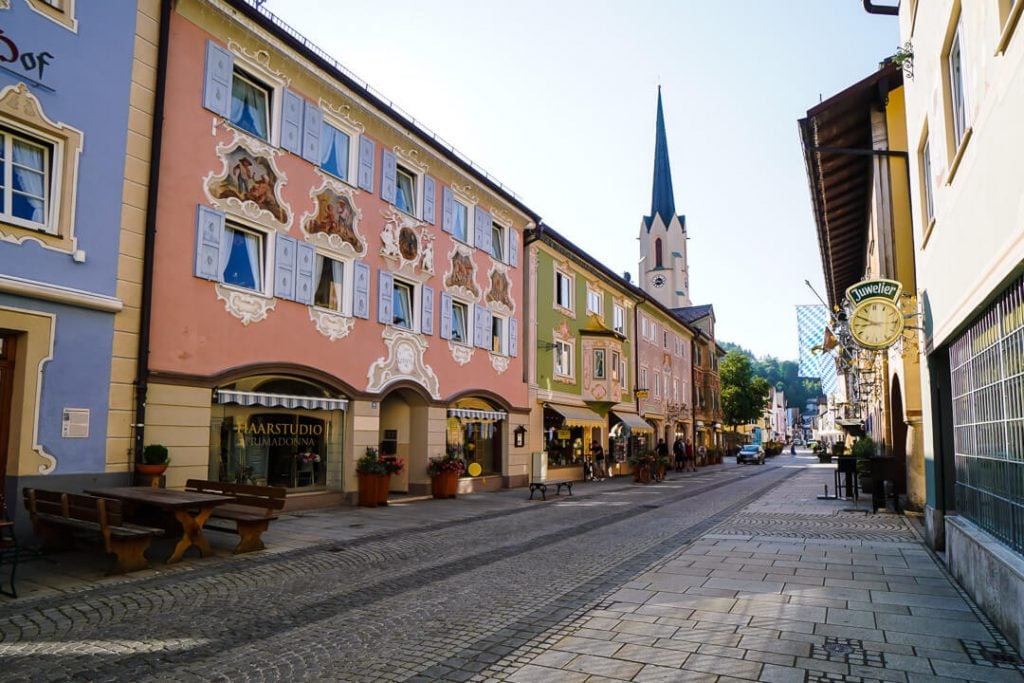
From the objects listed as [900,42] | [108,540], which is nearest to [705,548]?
[108,540]

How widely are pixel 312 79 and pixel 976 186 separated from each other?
13495mm

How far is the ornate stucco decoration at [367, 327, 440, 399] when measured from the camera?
56.2 ft

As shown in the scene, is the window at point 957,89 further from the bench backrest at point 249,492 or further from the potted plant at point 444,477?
the potted plant at point 444,477

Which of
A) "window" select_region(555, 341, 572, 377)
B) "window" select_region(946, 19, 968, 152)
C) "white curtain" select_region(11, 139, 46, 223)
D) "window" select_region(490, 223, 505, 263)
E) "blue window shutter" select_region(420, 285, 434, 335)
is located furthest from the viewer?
"window" select_region(555, 341, 572, 377)

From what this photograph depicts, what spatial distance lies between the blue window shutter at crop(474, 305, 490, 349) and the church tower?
47.3 meters

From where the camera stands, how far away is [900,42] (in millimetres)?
11242

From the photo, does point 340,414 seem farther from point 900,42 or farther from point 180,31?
point 900,42

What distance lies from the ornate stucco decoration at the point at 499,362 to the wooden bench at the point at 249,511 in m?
12.3

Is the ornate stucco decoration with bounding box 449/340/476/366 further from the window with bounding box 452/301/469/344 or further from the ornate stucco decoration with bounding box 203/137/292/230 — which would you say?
the ornate stucco decoration with bounding box 203/137/292/230

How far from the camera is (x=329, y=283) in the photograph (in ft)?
52.4

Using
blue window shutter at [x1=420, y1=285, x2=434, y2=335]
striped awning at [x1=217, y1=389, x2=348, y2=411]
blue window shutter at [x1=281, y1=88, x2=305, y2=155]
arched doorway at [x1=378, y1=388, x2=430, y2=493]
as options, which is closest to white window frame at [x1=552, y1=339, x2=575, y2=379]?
blue window shutter at [x1=420, y1=285, x2=434, y2=335]

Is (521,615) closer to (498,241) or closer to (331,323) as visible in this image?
(331,323)

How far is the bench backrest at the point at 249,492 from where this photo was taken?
31.8ft

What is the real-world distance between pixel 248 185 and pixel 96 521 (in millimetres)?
7786
